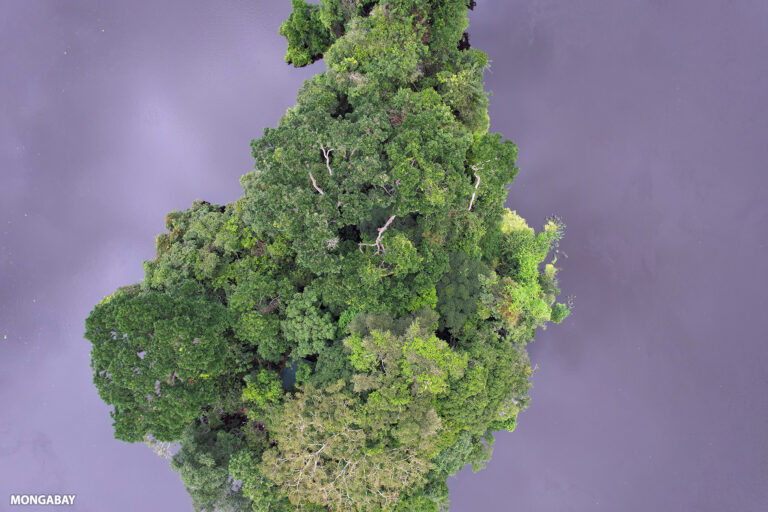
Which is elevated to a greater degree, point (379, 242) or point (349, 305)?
point (379, 242)

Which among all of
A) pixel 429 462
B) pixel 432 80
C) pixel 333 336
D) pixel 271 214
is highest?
pixel 432 80

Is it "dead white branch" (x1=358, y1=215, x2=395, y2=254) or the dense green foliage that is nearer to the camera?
the dense green foliage

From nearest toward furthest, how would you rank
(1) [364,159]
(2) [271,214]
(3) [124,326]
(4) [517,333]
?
(3) [124,326] → (1) [364,159] → (2) [271,214] → (4) [517,333]

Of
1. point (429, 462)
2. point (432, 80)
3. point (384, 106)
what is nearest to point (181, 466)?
point (429, 462)

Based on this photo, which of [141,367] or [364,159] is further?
[364,159]

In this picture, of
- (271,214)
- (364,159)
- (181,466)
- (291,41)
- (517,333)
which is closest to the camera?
(364,159)

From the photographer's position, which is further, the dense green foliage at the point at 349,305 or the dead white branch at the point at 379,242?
the dead white branch at the point at 379,242

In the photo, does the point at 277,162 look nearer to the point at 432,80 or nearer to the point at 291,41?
the point at 432,80

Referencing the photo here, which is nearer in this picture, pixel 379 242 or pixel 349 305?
pixel 379 242
